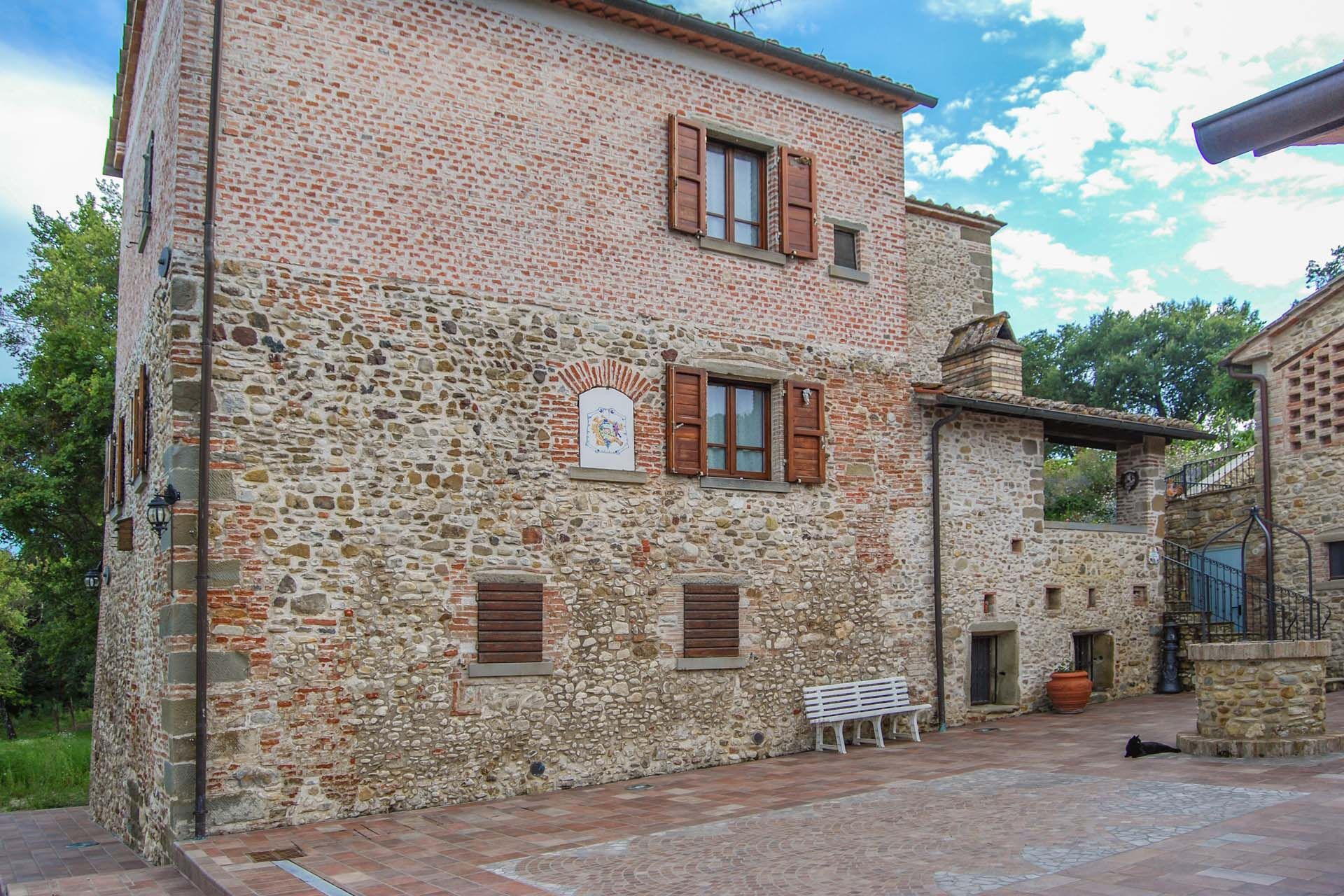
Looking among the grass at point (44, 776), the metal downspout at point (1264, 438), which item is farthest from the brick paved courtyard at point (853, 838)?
the grass at point (44, 776)

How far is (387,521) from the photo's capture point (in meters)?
9.74

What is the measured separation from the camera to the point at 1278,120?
→ 4449 mm

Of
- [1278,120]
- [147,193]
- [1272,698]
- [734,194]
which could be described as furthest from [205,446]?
[1272,698]

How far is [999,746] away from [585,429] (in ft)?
18.8

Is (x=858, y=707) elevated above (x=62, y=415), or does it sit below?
below

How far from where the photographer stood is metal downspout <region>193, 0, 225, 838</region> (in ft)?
28.3

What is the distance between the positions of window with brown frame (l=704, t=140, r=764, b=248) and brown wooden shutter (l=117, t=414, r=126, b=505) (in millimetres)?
7567

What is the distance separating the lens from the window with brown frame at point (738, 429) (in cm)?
1186

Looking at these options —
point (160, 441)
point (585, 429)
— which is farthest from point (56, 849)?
point (585, 429)

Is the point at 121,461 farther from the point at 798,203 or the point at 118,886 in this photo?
the point at 798,203

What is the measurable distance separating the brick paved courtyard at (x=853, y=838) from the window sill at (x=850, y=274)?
578cm

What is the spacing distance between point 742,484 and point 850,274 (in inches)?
124

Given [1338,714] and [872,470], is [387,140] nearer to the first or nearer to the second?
[872,470]

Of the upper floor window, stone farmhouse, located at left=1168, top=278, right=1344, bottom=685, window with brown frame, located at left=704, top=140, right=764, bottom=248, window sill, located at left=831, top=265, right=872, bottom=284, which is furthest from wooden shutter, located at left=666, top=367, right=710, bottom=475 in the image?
stone farmhouse, located at left=1168, top=278, right=1344, bottom=685
